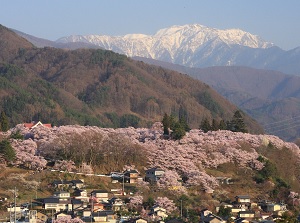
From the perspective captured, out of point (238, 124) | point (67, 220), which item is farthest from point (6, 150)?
point (238, 124)

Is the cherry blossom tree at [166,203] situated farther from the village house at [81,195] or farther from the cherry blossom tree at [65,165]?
the cherry blossom tree at [65,165]

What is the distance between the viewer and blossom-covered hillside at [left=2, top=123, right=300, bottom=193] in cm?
4688

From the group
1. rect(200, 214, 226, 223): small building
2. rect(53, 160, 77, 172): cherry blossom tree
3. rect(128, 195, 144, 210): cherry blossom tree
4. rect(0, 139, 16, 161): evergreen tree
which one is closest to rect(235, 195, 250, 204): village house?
rect(200, 214, 226, 223): small building

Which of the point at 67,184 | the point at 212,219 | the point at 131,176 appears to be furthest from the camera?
the point at 131,176

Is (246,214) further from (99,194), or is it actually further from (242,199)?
(99,194)

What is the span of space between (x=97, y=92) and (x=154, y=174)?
74445 mm

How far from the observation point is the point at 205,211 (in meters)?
39.0

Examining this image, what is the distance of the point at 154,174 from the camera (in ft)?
151

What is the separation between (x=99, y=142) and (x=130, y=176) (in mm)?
4212

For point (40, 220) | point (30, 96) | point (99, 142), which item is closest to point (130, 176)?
point (99, 142)

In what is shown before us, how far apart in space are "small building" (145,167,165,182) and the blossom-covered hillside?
2.02 ft

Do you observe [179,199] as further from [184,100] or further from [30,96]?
[184,100]

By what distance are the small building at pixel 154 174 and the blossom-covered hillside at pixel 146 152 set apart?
61 centimetres

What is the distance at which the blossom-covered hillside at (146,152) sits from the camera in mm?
46881
